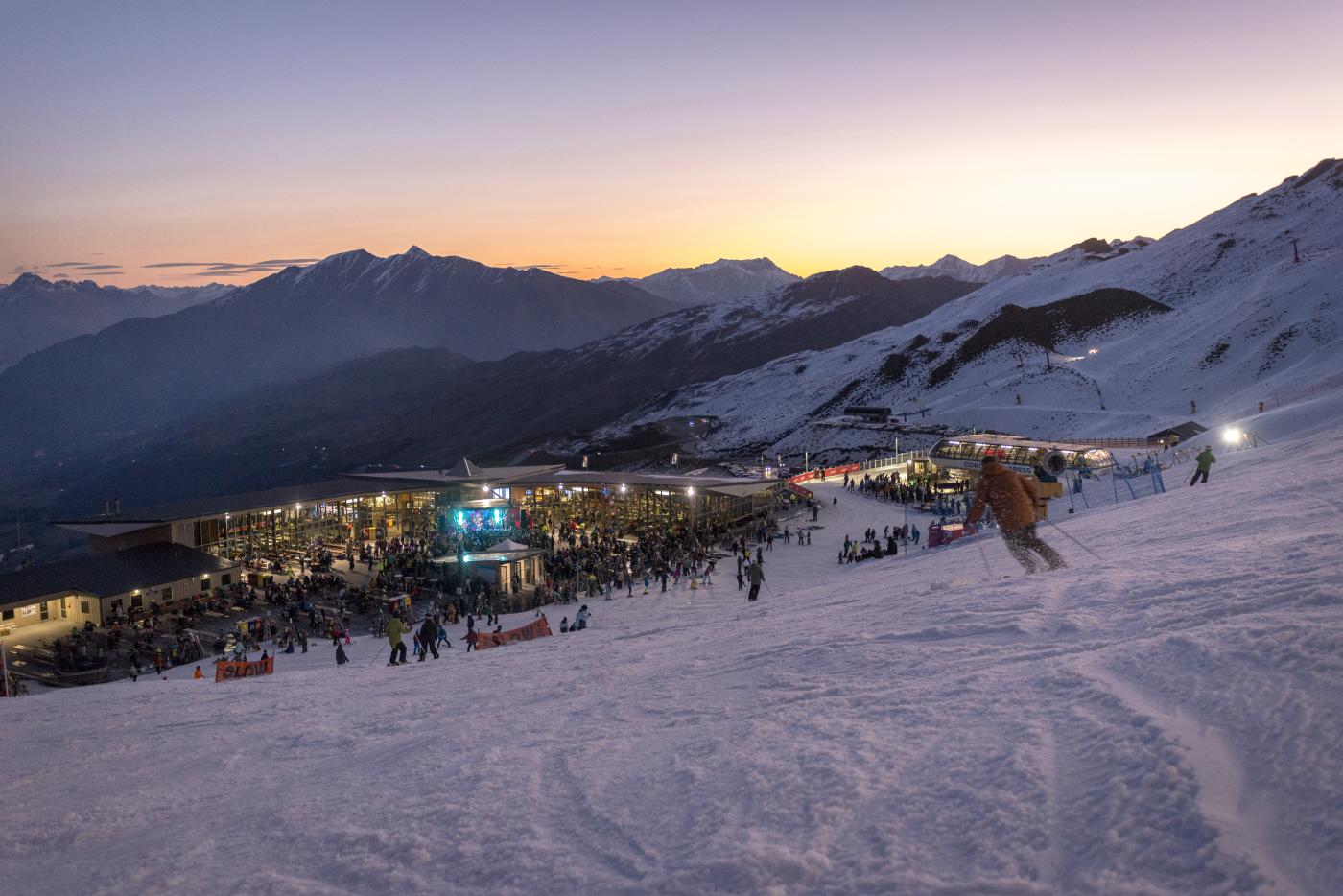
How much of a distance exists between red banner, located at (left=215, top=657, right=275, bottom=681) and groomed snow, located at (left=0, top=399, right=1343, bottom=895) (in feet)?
19.1

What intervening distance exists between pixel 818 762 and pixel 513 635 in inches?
542

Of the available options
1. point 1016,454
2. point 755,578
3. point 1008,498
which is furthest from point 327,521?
point 1008,498

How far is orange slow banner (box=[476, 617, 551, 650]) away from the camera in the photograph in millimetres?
18062

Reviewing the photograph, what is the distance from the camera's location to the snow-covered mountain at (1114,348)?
2571 inches

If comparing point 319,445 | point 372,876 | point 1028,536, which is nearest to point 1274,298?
point 1028,536

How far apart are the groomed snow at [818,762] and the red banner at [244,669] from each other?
19.1 ft

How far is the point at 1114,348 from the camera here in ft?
286

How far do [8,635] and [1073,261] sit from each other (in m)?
170

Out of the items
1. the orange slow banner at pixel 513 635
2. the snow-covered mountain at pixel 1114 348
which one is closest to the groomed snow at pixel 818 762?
the orange slow banner at pixel 513 635

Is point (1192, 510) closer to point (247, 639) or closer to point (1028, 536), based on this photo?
point (1028, 536)

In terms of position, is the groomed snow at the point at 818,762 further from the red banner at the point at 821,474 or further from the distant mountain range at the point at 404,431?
the distant mountain range at the point at 404,431

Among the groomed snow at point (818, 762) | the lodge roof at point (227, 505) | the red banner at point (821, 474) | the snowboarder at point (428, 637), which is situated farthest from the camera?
the red banner at point (821, 474)

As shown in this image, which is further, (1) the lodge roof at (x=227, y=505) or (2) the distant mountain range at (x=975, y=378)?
(2) the distant mountain range at (x=975, y=378)

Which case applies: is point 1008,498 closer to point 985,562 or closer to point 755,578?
point 985,562
